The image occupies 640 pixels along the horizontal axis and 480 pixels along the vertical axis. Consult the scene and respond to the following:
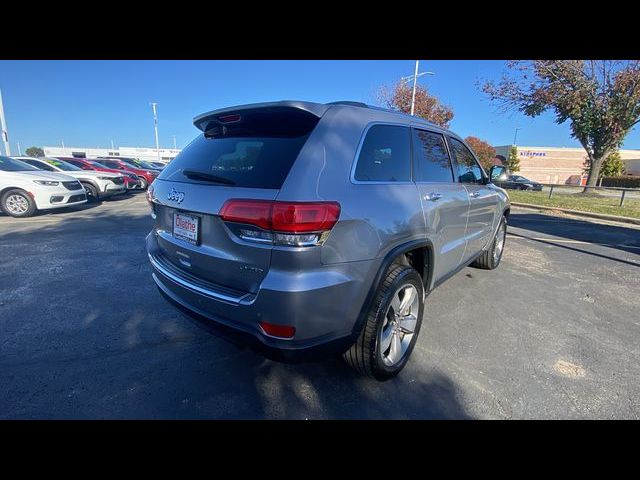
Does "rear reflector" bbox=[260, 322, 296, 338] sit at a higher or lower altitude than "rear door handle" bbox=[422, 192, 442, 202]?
lower

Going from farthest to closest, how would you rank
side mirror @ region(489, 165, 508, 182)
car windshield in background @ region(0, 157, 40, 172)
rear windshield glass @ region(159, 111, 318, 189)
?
car windshield in background @ region(0, 157, 40, 172), side mirror @ region(489, 165, 508, 182), rear windshield glass @ region(159, 111, 318, 189)

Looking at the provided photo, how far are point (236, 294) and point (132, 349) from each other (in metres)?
1.47

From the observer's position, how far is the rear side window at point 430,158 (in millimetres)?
2705

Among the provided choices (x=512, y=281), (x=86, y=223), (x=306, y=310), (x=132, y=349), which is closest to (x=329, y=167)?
(x=306, y=310)

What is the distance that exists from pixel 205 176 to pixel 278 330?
1.11m

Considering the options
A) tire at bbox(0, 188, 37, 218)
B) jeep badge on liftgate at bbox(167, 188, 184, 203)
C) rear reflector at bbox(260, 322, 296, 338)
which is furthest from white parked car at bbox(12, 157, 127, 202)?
rear reflector at bbox(260, 322, 296, 338)

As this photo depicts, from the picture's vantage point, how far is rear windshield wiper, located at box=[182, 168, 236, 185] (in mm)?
1986

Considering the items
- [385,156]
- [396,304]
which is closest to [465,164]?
[385,156]

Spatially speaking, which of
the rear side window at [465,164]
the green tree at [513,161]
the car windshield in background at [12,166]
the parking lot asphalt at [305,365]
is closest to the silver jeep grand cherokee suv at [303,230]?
the parking lot asphalt at [305,365]

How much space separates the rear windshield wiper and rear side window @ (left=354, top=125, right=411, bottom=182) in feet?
2.64

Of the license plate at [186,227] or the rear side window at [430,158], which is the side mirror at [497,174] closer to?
the rear side window at [430,158]

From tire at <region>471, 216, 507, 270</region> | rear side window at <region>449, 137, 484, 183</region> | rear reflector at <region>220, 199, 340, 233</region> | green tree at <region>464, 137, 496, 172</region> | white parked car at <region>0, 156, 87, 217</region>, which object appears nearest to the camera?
rear reflector at <region>220, 199, 340, 233</region>

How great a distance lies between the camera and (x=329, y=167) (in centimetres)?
188

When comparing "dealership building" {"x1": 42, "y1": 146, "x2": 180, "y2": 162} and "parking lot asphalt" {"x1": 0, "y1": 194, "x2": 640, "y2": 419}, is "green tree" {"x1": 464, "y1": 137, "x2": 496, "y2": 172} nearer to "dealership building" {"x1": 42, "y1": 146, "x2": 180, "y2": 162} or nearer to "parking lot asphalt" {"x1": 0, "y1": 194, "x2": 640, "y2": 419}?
"parking lot asphalt" {"x1": 0, "y1": 194, "x2": 640, "y2": 419}
